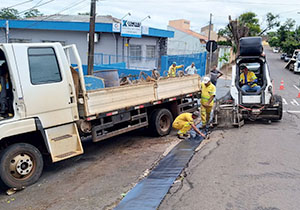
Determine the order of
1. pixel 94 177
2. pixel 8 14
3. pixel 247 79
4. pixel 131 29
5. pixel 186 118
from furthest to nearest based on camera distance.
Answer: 1. pixel 8 14
2. pixel 131 29
3. pixel 247 79
4. pixel 186 118
5. pixel 94 177

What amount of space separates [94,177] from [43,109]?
1.59m

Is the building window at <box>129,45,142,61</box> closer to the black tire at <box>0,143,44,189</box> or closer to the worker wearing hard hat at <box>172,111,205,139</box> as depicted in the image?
the worker wearing hard hat at <box>172,111,205,139</box>

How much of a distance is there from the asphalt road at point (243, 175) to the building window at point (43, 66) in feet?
9.84

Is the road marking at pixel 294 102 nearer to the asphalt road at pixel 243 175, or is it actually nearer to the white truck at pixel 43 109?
the asphalt road at pixel 243 175

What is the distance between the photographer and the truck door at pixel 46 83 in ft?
18.2

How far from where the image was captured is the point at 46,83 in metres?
5.79

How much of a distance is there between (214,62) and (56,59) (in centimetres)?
2659

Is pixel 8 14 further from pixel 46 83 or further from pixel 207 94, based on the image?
pixel 46 83

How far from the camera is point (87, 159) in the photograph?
7105mm

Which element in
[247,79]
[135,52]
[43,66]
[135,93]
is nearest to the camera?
[43,66]

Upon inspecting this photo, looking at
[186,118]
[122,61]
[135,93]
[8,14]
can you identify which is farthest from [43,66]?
[8,14]

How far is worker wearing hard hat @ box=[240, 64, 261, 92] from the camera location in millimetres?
10086

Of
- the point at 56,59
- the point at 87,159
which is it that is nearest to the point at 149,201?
the point at 87,159

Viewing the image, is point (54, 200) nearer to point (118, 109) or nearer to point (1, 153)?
point (1, 153)
